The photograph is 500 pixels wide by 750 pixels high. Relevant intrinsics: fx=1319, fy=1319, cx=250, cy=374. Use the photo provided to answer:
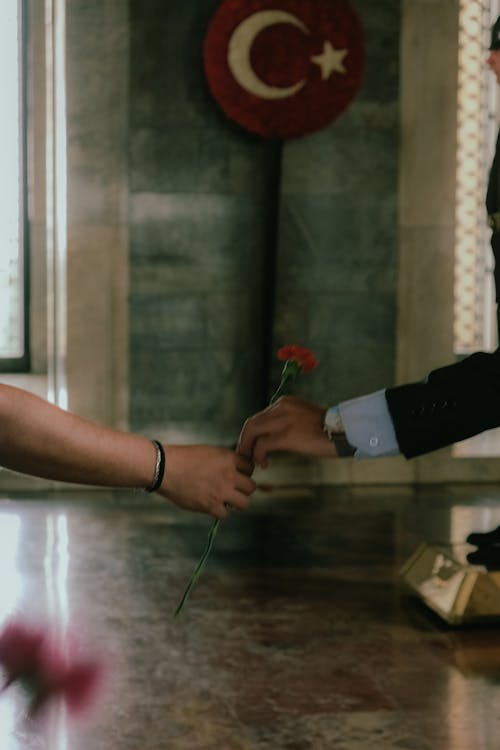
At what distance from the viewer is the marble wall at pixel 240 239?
7.57m

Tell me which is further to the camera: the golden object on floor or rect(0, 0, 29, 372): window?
rect(0, 0, 29, 372): window

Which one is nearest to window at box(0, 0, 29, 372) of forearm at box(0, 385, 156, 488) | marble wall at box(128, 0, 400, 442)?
marble wall at box(128, 0, 400, 442)

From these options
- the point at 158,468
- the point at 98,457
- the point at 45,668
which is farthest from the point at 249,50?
the point at 98,457

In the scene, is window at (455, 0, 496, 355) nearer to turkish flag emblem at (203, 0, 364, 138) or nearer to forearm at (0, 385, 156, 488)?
turkish flag emblem at (203, 0, 364, 138)

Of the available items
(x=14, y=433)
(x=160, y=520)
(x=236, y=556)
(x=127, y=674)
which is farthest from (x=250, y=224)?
(x=14, y=433)

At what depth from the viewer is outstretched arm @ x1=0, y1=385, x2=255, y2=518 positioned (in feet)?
9.07

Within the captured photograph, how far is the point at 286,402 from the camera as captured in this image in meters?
3.55

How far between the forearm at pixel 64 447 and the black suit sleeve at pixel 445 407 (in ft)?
2.42

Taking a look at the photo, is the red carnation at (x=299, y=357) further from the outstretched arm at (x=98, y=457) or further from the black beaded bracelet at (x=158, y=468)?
the black beaded bracelet at (x=158, y=468)

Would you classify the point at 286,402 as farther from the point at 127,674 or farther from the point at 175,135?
the point at 175,135

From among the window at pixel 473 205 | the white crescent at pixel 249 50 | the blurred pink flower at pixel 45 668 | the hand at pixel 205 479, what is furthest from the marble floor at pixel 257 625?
the white crescent at pixel 249 50

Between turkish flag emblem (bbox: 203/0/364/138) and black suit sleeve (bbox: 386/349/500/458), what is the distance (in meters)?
4.31

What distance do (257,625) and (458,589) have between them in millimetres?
745

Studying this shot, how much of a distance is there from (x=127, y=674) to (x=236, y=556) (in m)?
1.82
